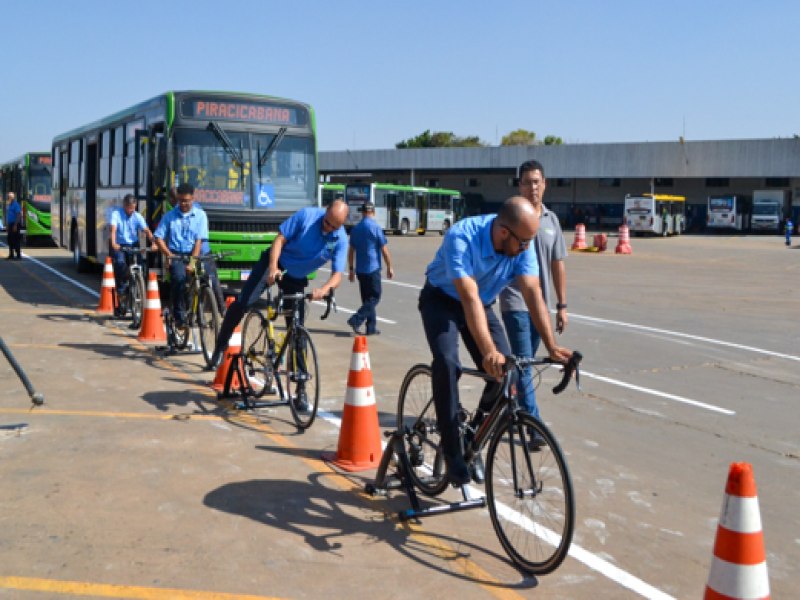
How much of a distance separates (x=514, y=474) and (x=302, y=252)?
362 cm

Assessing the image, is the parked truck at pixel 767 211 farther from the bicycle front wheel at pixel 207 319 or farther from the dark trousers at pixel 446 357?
the dark trousers at pixel 446 357

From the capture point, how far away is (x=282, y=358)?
287 inches

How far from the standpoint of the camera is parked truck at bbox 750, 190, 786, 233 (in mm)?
56000

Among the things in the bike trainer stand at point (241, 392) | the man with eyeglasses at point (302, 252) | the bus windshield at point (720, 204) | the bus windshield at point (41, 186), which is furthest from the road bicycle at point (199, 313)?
the bus windshield at point (720, 204)

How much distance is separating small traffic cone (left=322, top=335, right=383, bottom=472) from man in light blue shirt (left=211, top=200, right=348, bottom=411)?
150cm

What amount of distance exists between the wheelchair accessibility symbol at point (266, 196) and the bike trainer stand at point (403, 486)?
9339 mm

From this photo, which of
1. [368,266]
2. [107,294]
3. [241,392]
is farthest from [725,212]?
[241,392]

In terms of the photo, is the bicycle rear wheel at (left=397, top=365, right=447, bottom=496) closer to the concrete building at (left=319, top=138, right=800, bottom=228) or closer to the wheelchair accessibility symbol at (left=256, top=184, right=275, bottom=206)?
the wheelchair accessibility symbol at (left=256, top=184, right=275, bottom=206)

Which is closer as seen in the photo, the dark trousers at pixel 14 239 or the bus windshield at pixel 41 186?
the dark trousers at pixel 14 239

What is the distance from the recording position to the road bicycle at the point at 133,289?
12.2 meters

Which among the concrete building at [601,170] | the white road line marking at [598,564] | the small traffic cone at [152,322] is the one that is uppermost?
the concrete building at [601,170]

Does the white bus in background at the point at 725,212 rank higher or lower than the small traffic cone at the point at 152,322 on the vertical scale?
higher

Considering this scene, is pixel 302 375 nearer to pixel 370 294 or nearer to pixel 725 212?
pixel 370 294

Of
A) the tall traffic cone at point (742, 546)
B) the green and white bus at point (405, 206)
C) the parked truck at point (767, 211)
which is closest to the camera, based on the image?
the tall traffic cone at point (742, 546)
